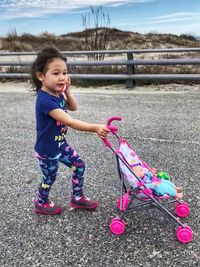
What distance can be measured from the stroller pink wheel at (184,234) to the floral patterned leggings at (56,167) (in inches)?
41.7

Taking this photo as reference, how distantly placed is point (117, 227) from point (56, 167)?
0.78 meters

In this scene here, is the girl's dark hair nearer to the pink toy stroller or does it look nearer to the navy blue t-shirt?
the navy blue t-shirt

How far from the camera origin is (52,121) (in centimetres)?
346

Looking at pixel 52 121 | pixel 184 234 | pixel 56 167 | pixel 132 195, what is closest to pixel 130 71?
pixel 56 167

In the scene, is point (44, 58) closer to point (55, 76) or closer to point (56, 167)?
point (55, 76)


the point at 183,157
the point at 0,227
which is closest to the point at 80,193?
the point at 0,227

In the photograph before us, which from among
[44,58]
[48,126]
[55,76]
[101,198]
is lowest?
[101,198]

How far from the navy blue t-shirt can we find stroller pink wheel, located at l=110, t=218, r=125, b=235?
0.81 meters

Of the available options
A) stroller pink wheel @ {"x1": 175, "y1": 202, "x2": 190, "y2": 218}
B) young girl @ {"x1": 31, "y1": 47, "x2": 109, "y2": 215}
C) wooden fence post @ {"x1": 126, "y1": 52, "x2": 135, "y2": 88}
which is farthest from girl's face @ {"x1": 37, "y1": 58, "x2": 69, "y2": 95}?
wooden fence post @ {"x1": 126, "y1": 52, "x2": 135, "y2": 88}

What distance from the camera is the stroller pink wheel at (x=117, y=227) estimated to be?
3.45 meters

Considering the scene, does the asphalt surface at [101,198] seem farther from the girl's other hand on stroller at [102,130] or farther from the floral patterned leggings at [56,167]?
the girl's other hand on stroller at [102,130]

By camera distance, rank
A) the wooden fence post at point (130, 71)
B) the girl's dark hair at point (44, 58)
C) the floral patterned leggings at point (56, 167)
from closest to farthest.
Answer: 1. the girl's dark hair at point (44, 58)
2. the floral patterned leggings at point (56, 167)
3. the wooden fence post at point (130, 71)

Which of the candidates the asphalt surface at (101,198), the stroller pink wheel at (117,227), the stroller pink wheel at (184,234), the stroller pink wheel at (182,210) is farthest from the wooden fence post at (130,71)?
the stroller pink wheel at (184,234)

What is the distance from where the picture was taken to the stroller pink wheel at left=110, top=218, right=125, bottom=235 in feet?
11.3
